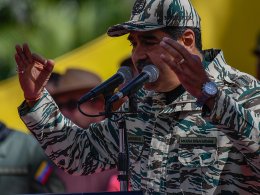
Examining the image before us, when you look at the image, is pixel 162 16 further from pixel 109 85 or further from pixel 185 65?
pixel 185 65

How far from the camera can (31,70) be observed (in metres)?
6.05

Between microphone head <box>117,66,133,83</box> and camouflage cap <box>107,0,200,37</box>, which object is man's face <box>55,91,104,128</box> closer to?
camouflage cap <box>107,0,200,37</box>

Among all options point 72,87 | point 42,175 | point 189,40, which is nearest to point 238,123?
point 189,40

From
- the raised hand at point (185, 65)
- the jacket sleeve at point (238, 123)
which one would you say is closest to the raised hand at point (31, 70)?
the raised hand at point (185, 65)

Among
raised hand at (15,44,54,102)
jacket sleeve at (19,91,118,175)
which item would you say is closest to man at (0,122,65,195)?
jacket sleeve at (19,91,118,175)

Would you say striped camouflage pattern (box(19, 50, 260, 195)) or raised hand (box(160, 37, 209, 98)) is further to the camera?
striped camouflage pattern (box(19, 50, 260, 195))

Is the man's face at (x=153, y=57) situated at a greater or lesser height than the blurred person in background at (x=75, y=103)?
greater

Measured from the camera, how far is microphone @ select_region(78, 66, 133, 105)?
5742mm

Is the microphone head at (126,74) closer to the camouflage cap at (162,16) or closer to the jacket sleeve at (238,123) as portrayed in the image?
the camouflage cap at (162,16)

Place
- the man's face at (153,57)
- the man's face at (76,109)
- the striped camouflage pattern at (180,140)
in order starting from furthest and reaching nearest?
1. the man's face at (76,109)
2. the man's face at (153,57)
3. the striped camouflage pattern at (180,140)

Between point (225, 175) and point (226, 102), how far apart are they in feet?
1.60

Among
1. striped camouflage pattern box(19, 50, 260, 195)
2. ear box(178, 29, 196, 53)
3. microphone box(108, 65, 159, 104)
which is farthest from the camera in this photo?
ear box(178, 29, 196, 53)

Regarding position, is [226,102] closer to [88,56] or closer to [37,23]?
[88,56]

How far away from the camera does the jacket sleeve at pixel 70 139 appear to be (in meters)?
6.12
